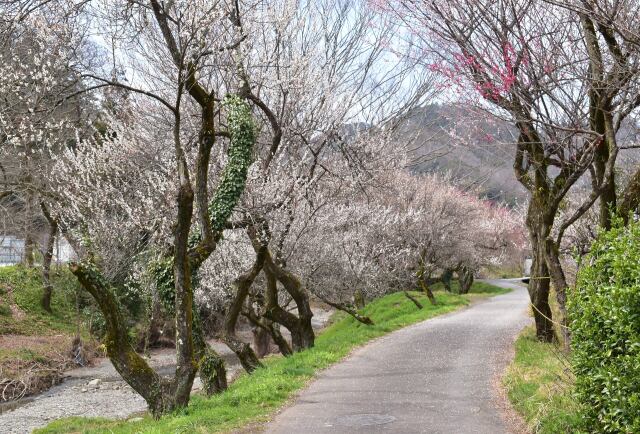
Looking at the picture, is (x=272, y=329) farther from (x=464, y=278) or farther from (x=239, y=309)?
(x=464, y=278)

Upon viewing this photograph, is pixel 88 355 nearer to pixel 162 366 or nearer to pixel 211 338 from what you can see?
pixel 162 366

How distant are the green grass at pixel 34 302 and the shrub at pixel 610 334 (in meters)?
21.0

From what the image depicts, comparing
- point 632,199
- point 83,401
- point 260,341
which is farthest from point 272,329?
point 632,199

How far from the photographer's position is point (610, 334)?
5.33m

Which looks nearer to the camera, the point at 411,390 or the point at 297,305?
the point at 411,390

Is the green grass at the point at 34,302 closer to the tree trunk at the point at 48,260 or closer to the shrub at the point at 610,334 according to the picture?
the tree trunk at the point at 48,260

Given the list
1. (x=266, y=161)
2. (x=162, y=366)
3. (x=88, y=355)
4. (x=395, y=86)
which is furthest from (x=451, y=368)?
(x=88, y=355)

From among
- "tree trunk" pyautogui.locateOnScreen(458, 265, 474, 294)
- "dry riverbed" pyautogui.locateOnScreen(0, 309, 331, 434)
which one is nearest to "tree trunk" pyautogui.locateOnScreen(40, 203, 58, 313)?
"dry riverbed" pyautogui.locateOnScreen(0, 309, 331, 434)

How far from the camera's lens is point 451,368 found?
1138cm

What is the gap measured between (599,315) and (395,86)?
13.1 meters

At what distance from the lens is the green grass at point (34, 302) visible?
78.3 ft

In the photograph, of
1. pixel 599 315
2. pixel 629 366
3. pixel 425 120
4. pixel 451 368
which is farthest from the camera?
pixel 425 120

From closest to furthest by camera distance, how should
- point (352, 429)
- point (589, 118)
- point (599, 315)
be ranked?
point (599, 315), point (352, 429), point (589, 118)

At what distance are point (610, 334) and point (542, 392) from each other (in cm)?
302
